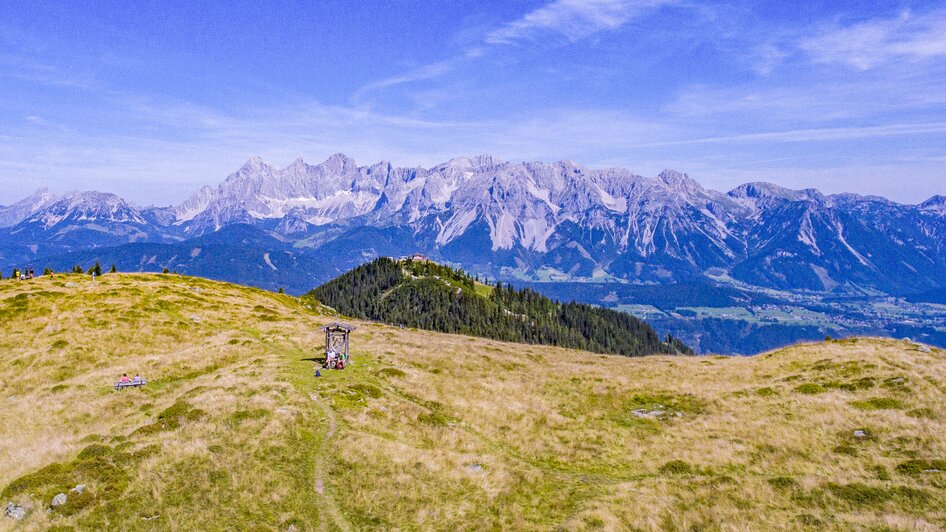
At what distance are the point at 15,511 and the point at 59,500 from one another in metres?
1.64

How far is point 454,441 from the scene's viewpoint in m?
35.1

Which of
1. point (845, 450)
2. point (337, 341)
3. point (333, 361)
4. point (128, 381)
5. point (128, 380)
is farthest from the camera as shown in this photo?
point (337, 341)

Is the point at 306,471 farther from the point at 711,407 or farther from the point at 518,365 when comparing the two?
the point at 518,365

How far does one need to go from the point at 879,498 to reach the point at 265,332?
70371 mm

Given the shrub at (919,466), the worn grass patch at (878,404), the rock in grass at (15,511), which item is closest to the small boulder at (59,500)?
the rock in grass at (15,511)

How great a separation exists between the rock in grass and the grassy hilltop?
538mm

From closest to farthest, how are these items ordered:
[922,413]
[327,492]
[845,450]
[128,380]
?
[327,492]
[845,450]
[922,413]
[128,380]

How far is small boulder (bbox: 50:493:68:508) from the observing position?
23812mm

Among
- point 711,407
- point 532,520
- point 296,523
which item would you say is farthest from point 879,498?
point 296,523

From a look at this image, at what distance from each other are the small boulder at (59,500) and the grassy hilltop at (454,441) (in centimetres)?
29

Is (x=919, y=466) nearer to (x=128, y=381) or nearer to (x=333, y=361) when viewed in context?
(x=333, y=361)

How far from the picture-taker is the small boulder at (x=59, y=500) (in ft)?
78.1

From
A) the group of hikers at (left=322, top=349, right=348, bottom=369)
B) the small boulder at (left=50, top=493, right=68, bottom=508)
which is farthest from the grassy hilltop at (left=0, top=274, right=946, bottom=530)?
the group of hikers at (left=322, top=349, right=348, bottom=369)

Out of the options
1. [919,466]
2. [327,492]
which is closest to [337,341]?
[327,492]
